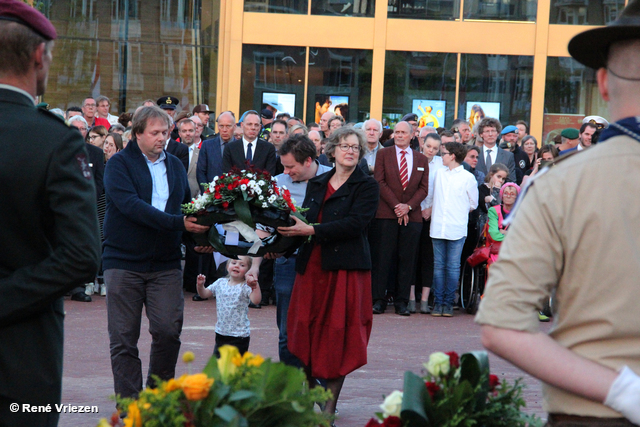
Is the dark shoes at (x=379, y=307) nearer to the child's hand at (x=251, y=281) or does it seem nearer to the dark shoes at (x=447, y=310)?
the dark shoes at (x=447, y=310)

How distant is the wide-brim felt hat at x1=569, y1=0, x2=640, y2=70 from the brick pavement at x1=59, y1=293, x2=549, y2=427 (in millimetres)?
3359

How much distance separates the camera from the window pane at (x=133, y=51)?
915 inches

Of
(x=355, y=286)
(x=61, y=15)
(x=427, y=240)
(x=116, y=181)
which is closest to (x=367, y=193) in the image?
(x=355, y=286)

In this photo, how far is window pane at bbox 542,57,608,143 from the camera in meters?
23.6

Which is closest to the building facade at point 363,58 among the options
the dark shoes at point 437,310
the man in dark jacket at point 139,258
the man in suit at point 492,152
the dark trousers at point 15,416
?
the man in suit at point 492,152

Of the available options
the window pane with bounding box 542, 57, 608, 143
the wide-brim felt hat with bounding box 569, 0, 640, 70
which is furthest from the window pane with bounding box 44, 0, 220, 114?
the wide-brim felt hat with bounding box 569, 0, 640, 70

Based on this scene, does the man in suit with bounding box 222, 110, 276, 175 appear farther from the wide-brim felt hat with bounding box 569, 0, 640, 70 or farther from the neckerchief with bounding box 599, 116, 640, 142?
the neckerchief with bounding box 599, 116, 640, 142

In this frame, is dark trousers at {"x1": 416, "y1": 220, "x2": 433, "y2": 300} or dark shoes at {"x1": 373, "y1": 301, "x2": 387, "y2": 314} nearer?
dark shoes at {"x1": 373, "y1": 301, "x2": 387, "y2": 314}

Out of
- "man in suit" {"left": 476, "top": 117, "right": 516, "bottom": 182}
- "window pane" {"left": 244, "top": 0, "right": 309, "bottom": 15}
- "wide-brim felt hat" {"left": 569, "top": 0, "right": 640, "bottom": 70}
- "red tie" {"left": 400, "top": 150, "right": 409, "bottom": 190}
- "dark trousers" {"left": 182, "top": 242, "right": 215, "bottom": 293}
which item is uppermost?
"window pane" {"left": 244, "top": 0, "right": 309, "bottom": 15}

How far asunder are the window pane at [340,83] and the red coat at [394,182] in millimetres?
12384

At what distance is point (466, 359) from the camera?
2.45 metres

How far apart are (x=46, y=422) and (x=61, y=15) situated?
2234cm

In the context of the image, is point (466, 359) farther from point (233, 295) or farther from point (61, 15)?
point (61, 15)

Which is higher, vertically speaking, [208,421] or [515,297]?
[515,297]
